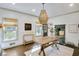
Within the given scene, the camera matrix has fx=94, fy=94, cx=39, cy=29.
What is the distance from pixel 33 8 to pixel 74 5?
752mm

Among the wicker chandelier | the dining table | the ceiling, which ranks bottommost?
the dining table

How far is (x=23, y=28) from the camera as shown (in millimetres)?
1773

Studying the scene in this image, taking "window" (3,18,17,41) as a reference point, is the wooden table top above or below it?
below

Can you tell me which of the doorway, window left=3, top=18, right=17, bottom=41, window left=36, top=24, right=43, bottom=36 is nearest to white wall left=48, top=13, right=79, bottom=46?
the doorway

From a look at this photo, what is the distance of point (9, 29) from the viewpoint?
5.67 feet

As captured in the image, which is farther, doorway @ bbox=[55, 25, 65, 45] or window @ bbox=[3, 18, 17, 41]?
doorway @ bbox=[55, 25, 65, 45]

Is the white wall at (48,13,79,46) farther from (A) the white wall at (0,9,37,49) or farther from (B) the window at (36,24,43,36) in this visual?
(A) the white wall at (0,9,37,49)

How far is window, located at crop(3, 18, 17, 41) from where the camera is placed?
168 centimetres

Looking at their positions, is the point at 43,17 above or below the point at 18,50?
above

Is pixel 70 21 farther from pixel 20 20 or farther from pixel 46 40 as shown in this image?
pixel 20 20

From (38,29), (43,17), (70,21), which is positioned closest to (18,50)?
(38,29)

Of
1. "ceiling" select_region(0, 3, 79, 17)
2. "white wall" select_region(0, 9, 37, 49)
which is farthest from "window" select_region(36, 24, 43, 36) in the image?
"ceiling" select_region(0, 3, 79, 17)

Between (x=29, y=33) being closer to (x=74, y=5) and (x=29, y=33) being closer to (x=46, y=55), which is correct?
(x=46, y=55)

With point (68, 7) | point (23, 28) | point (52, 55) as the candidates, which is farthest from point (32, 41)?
point (68, 7)
